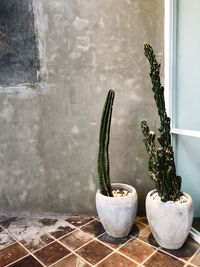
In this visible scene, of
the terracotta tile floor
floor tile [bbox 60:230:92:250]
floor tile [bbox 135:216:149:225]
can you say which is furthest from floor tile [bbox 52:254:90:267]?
floor tile [bbox 135:216:149:225]

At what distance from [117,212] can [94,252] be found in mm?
317

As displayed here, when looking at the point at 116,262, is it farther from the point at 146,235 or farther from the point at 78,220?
the point at 78,220

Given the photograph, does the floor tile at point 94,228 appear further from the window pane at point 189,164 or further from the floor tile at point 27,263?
the window pane at point 189,164

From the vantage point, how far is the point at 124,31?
1931 mm

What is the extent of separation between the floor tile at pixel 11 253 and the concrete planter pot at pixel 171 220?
3.14ft

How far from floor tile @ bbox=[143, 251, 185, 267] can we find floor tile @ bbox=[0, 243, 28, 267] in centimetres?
87

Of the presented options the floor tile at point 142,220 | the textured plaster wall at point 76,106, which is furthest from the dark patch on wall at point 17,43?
the floor tile at point 142,220

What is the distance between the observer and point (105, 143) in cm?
182

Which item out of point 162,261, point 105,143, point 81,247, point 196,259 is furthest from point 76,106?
point 196,259

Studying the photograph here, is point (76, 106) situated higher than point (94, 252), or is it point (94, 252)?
point (76, 106)

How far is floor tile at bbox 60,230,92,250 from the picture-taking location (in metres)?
1.77

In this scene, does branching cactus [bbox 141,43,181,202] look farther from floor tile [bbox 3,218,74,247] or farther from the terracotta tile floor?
floor tile [bbox 3,218,74,247]

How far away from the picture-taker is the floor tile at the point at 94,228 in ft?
6.32

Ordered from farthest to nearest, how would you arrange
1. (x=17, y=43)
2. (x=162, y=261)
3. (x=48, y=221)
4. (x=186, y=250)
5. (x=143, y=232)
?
(x=48, y=221) → (x=17, y=43) → (x=143, y=232) → (x=186, y=250) → (x=162, y=261)
